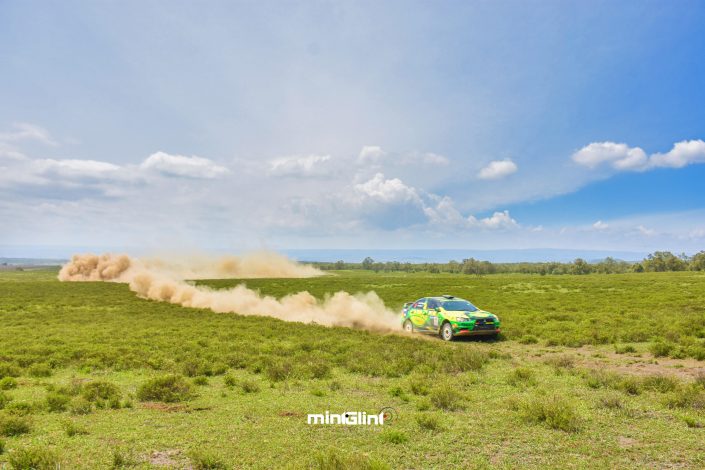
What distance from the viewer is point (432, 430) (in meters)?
7.52

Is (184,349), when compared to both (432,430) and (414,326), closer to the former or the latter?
(414,326)

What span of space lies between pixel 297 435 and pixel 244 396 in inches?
135

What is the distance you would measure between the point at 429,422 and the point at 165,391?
665 centimetres

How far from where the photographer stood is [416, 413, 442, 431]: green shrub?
7608 millimetres

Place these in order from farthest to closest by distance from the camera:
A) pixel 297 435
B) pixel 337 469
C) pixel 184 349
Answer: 1. pixel 184 349
2. pixel 297 435
3. pixel 337 469

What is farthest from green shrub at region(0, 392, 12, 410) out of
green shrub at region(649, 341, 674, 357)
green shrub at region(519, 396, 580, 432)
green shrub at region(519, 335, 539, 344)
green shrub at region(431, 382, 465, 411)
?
green shrub at region(649, 341, 674, 357)

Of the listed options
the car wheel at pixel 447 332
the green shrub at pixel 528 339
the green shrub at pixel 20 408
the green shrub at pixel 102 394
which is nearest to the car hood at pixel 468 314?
the car wheel at pixel 447 332

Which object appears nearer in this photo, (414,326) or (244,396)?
(244,396)

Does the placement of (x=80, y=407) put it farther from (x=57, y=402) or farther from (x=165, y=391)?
(x=165, y=391)

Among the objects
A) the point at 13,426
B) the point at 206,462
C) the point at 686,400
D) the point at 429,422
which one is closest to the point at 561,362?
the point at 686,400

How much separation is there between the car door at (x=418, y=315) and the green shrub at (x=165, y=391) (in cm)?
1204

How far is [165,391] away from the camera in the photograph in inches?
405

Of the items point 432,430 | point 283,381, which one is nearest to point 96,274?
point 283,381

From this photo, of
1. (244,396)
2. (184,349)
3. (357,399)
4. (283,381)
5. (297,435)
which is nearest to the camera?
(297,435)
